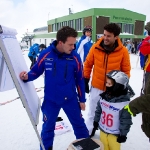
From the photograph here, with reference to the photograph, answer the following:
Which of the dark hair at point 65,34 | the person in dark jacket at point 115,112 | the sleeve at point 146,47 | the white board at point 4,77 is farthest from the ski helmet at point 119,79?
the sleeve at point 146,47

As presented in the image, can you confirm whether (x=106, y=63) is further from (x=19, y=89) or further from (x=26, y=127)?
(x=26, y=127)

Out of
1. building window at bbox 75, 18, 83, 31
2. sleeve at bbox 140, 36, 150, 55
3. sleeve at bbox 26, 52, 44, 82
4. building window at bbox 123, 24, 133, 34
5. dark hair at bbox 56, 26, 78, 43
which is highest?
building window at bbox 75, 18, 83, 31

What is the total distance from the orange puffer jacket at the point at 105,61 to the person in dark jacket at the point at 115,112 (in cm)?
57

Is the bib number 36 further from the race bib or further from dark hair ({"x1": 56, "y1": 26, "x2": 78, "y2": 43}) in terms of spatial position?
dark hair ({"x1": 56, "y1": 26, "x2": 78, "y2": 43})

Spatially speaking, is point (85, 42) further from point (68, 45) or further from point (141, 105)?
point (141, 105)

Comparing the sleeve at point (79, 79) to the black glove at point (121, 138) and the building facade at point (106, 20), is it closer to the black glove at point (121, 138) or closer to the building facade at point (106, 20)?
the black glove at point (121, 138)

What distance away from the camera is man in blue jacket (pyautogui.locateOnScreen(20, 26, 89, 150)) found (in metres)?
2.25

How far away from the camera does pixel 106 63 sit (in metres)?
2.85

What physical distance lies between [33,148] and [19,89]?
5.57 feet

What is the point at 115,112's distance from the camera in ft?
7.36

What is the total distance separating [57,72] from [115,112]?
3.00 feet

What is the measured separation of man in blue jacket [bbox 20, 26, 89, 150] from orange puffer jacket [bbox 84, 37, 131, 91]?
54 cm

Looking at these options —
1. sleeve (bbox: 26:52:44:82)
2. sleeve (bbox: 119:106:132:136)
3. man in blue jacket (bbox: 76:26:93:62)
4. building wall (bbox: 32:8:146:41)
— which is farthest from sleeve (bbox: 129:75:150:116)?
building wall (bbox: 32:8:146:41)

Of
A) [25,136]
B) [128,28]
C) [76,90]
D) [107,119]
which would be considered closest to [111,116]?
[107,119]
